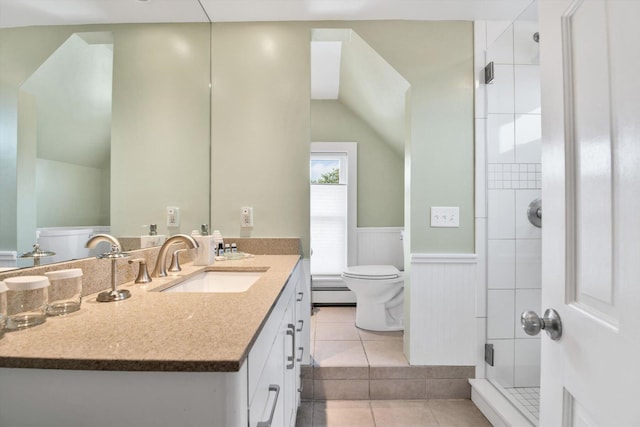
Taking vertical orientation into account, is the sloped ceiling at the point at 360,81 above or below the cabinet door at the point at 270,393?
above

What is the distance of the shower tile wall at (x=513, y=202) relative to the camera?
1775 mm

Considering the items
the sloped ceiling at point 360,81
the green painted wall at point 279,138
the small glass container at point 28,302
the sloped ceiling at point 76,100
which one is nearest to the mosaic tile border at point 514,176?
the green painted wall at point 279,138

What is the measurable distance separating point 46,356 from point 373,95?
2643 mm

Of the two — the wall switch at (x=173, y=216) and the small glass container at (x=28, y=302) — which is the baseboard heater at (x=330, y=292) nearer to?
the wall switch at (x=173, y=216)

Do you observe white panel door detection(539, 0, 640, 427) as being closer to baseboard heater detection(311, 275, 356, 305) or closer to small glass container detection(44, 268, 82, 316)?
small glass container detection(44, 268, 82, 316)

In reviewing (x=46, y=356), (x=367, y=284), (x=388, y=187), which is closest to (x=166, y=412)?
(x=46, y=356)

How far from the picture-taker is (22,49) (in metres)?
→ 0.73

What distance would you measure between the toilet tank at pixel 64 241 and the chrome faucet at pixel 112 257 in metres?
0.02

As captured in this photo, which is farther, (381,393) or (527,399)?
(381,393)

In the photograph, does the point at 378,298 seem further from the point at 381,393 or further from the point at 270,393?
the point at 270,393

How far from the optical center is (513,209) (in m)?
1.85

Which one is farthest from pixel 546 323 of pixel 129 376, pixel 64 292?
pixel 64 292

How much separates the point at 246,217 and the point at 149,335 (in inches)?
53.1

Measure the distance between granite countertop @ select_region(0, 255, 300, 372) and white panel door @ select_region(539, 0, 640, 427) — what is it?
0.62 metres
